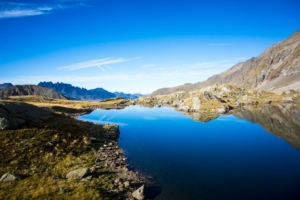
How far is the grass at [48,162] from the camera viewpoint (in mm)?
27406

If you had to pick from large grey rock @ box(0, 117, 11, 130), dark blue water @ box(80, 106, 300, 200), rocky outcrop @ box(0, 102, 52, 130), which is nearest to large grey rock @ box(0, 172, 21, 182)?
large grey rock @ box(0, 117, 11, 130)

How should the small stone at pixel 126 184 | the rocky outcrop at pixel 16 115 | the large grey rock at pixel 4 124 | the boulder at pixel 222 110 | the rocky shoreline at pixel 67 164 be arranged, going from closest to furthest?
the rocky shoreline at pixel 67 164
the small stone at pixel 126 184
the large grey rock at pixel 4 124
the rocky outcrop at pixel 16 115
the boulder at pixel 222 110

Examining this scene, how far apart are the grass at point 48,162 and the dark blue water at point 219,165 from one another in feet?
30.9

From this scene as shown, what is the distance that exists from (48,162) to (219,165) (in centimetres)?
3487

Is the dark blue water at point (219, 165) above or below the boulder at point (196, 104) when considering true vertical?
below

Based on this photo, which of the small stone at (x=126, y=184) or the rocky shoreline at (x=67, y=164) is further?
the small stone at (x=126, y=184)

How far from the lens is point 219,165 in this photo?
42.2 meters

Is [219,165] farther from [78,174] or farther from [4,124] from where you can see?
[4,124]

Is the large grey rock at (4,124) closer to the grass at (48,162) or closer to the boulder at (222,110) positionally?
the grass at (48,162)

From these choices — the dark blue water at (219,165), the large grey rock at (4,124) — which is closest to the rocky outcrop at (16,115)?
the large grey rock at (4,124)

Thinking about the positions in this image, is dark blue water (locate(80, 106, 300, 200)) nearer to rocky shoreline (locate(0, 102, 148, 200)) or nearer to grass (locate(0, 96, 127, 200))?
rocky shoreline (locate(0, 102, 148, 200))

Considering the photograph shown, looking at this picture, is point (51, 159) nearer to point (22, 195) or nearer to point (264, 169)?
point (22, 195)

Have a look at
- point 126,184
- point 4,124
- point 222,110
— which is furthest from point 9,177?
point 222,110

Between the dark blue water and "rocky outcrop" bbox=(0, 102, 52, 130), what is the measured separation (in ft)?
89.5
